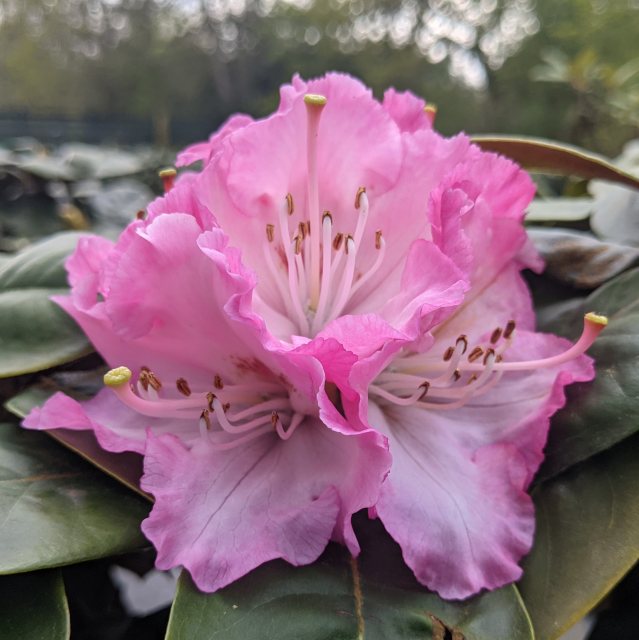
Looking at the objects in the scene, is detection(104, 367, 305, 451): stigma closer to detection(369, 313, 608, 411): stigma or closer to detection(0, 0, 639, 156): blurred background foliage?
detection(369, 313, 608, 411): stigma

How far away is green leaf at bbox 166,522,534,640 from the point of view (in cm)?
35

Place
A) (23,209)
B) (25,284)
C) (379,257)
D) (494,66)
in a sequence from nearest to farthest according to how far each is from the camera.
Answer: (379,257) → (25,284) → (23,209) → (494,66)

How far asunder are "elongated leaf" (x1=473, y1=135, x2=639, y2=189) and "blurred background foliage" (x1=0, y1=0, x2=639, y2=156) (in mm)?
6436

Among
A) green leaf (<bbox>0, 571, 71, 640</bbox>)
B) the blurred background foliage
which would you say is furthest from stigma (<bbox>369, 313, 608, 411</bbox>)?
the blurred background foliage

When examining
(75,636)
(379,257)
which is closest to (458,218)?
(379,257)

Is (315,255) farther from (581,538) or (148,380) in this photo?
(581,538)

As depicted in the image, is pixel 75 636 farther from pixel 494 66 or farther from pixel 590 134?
pixel 494 66

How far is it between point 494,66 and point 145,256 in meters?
9.39

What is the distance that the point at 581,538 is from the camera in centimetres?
41

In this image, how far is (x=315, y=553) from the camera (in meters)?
0.38

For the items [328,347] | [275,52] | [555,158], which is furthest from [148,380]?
[275,52]

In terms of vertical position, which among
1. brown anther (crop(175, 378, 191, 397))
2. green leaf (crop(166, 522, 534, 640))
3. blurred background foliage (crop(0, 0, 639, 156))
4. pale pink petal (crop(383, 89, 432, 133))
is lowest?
blurred background foliage (crop(0, 0, 639, 156))

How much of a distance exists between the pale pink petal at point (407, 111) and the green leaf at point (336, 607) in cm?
30

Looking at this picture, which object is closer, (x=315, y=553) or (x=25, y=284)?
(x=315, y=553)
